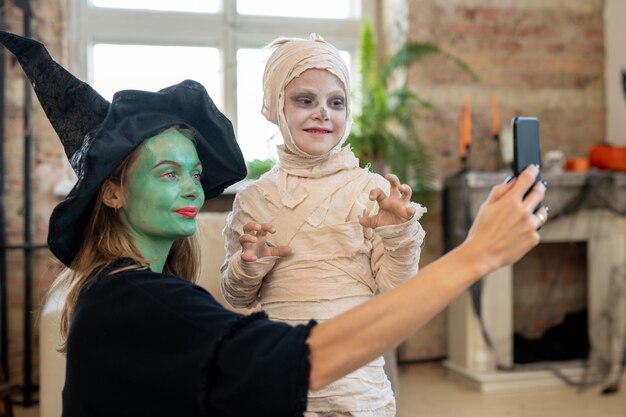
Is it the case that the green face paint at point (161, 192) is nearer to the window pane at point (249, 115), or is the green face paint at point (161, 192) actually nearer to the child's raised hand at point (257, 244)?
the child's raised hand at point (257, 244)

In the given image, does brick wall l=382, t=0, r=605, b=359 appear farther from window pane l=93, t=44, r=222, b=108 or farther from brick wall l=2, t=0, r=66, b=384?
brick wall l=2, t=0, r=66, b=384

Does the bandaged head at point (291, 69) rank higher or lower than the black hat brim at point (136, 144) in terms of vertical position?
higher

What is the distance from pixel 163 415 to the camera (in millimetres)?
1052

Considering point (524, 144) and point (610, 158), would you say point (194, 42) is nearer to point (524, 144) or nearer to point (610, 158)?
point (610, 158)

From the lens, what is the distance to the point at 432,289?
969 mm

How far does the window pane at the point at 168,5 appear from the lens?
440 centimetres

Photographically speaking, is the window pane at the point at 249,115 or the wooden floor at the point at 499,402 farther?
the window pane at the point at 249,115

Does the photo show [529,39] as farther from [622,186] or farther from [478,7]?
[622,186]

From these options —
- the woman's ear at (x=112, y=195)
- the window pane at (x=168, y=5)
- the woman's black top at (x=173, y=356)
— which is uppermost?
the window pane at (x=168, y=5)

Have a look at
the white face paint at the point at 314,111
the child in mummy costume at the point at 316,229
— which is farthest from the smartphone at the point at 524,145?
the white face paint at the point at 314,111

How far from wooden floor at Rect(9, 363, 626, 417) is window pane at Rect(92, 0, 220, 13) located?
2.36 metres

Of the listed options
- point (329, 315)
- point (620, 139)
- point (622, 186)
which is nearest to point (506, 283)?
Result: point (622, 186)

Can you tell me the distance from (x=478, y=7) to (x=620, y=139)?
128 cm

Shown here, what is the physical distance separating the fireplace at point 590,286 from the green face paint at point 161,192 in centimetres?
297
